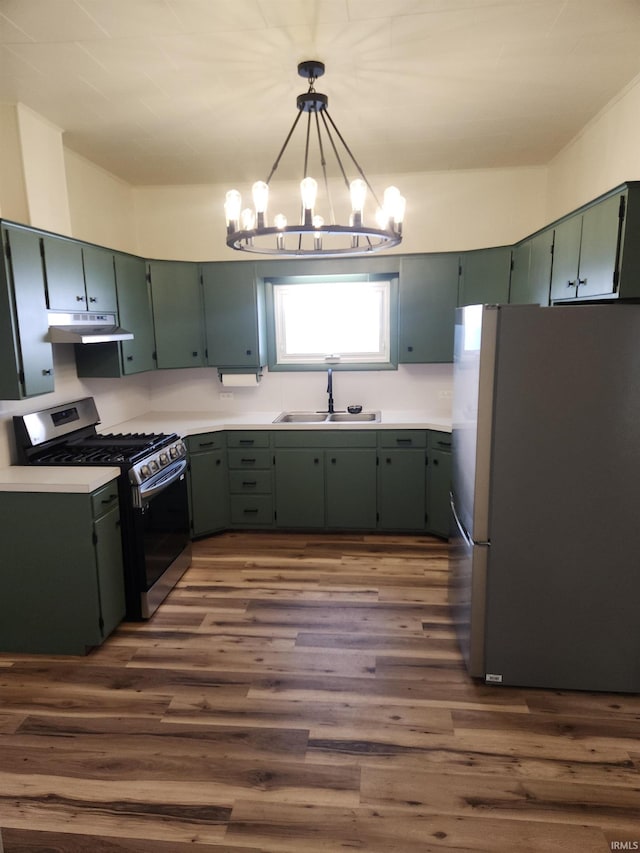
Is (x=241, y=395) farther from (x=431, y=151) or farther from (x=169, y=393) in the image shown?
(x=431, y=151)

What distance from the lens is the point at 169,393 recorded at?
4.79 meters

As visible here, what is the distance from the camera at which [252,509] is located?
4332 millimetres

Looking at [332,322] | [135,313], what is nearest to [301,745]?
[135,313]

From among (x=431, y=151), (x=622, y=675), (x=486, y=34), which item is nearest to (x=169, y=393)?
(x=431, y=151)

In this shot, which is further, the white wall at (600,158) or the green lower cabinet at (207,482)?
the green lower cabinet at (207,482)

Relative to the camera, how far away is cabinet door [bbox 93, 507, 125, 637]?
280 cm

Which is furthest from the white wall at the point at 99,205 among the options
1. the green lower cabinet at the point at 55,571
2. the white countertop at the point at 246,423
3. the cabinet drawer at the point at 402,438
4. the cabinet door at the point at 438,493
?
the cabinet door at the point at 438,493

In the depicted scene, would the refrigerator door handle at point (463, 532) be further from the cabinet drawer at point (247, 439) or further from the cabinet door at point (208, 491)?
the cabinet door at point (208, 491)

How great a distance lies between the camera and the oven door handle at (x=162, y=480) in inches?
120

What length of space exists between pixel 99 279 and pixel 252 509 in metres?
2.05

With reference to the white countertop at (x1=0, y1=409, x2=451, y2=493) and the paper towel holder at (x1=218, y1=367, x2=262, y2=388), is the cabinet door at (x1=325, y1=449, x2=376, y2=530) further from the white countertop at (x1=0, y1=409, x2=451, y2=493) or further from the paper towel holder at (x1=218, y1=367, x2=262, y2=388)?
the paper towel holder at (x1=218, y1=367, x2=262, y2=388)

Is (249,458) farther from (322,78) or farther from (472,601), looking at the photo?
(322,78)

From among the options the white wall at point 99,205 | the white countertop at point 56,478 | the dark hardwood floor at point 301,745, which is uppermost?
the white wall at point 99,205

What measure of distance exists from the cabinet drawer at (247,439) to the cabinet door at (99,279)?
50.1 inches
